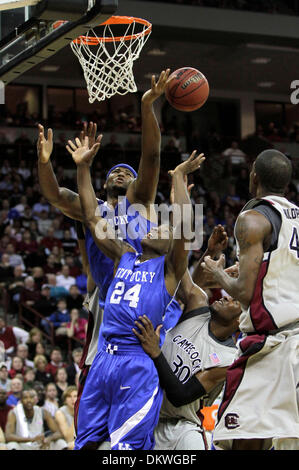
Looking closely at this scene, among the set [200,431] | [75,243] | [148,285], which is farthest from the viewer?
[75,243]

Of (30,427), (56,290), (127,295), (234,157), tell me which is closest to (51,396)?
(30,427)

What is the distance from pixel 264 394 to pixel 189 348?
1.24 m

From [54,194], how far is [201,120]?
17.8m

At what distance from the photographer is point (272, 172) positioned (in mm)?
4023

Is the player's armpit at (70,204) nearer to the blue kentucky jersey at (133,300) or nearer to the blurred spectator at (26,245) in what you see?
the blue kentucky jersey at (133,300)

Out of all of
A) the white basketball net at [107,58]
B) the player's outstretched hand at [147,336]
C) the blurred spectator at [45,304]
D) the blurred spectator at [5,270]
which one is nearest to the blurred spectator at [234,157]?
the blurred spectator at [5,270]

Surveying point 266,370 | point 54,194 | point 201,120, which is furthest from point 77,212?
point 201,120

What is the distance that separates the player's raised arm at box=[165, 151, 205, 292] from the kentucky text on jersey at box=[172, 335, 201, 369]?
0.54m

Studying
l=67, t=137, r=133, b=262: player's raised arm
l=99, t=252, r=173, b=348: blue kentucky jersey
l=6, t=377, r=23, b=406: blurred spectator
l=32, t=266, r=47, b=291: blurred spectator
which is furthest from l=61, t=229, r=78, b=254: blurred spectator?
l=99, t=252, r=173, b=348: blue kentucky jersey

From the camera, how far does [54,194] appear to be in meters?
5.40

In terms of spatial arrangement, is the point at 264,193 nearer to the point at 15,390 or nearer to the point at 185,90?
the point at 185,90

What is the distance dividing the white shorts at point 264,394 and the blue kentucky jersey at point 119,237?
155 cm

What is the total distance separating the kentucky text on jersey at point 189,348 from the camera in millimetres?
4891
